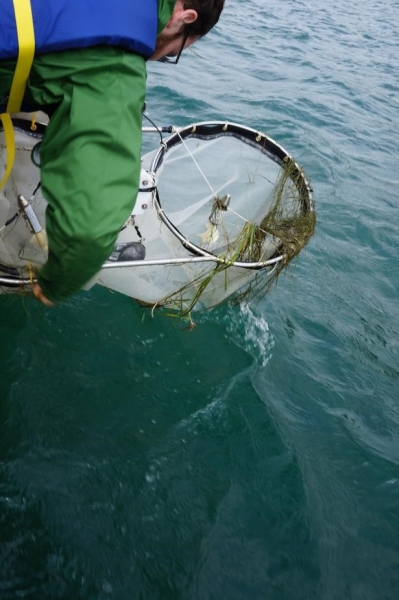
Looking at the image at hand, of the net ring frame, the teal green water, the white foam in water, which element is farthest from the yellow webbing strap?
the white foam in water

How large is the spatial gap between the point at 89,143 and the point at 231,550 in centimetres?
252

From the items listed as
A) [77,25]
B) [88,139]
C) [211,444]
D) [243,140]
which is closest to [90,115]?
[88,139]

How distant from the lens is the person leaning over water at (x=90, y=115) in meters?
1.86

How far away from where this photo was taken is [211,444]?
3854 mm

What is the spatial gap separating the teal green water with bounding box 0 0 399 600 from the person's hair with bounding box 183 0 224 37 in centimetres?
250

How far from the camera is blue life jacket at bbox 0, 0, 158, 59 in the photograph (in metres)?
1.80

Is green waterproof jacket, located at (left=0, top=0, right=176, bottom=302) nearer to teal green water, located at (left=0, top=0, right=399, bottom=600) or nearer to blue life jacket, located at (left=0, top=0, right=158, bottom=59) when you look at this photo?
blue life jacket, located at (left=0, top=0, right=158, bottom=59)

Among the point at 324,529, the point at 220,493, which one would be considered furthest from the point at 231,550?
the point at 324,529

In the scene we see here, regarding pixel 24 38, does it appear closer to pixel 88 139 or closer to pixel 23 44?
pixel 23 44

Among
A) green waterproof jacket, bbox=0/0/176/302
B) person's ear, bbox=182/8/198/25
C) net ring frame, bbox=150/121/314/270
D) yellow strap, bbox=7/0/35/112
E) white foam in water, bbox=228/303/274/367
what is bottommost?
white foam in water, bbox=228/303/274/367

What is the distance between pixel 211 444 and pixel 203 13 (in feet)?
8.85

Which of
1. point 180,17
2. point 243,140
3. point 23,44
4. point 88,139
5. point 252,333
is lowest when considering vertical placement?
point 252,333

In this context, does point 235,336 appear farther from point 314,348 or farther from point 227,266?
point 227,266

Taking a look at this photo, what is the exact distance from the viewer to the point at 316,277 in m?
5.88
